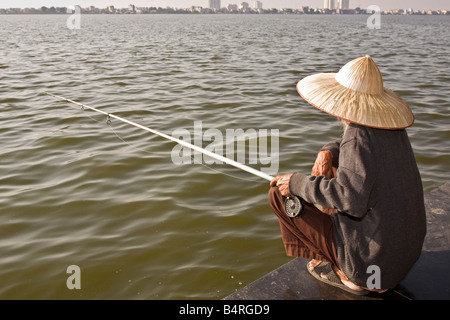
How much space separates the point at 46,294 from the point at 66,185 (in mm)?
2007

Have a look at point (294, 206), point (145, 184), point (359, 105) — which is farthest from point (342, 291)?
point (145, 184)

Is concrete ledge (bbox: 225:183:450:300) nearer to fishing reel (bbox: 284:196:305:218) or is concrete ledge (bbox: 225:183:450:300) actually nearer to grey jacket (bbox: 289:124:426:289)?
grey jacket (bbox: 289:124:426:289)

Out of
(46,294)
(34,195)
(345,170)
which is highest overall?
(345,170)

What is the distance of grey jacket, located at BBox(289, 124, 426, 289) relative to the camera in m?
2.20

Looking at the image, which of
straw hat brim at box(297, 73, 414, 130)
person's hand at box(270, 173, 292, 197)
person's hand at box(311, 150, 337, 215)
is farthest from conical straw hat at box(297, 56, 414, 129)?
person's hand at box(270, 173, 292, 197)

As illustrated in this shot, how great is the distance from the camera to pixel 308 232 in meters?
2.67

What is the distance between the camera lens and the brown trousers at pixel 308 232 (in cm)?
261

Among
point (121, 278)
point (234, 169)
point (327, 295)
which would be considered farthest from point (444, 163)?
point (121, 278)

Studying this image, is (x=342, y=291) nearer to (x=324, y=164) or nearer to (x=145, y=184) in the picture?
(x=324, y=164)

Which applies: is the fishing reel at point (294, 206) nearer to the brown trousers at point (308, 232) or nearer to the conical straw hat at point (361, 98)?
the brown trousers at point (308, 232)

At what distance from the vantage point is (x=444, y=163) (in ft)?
19.2

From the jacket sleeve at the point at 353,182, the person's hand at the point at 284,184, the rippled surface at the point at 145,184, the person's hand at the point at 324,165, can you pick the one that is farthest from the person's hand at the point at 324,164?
the rippled surface at the point at 145,184
